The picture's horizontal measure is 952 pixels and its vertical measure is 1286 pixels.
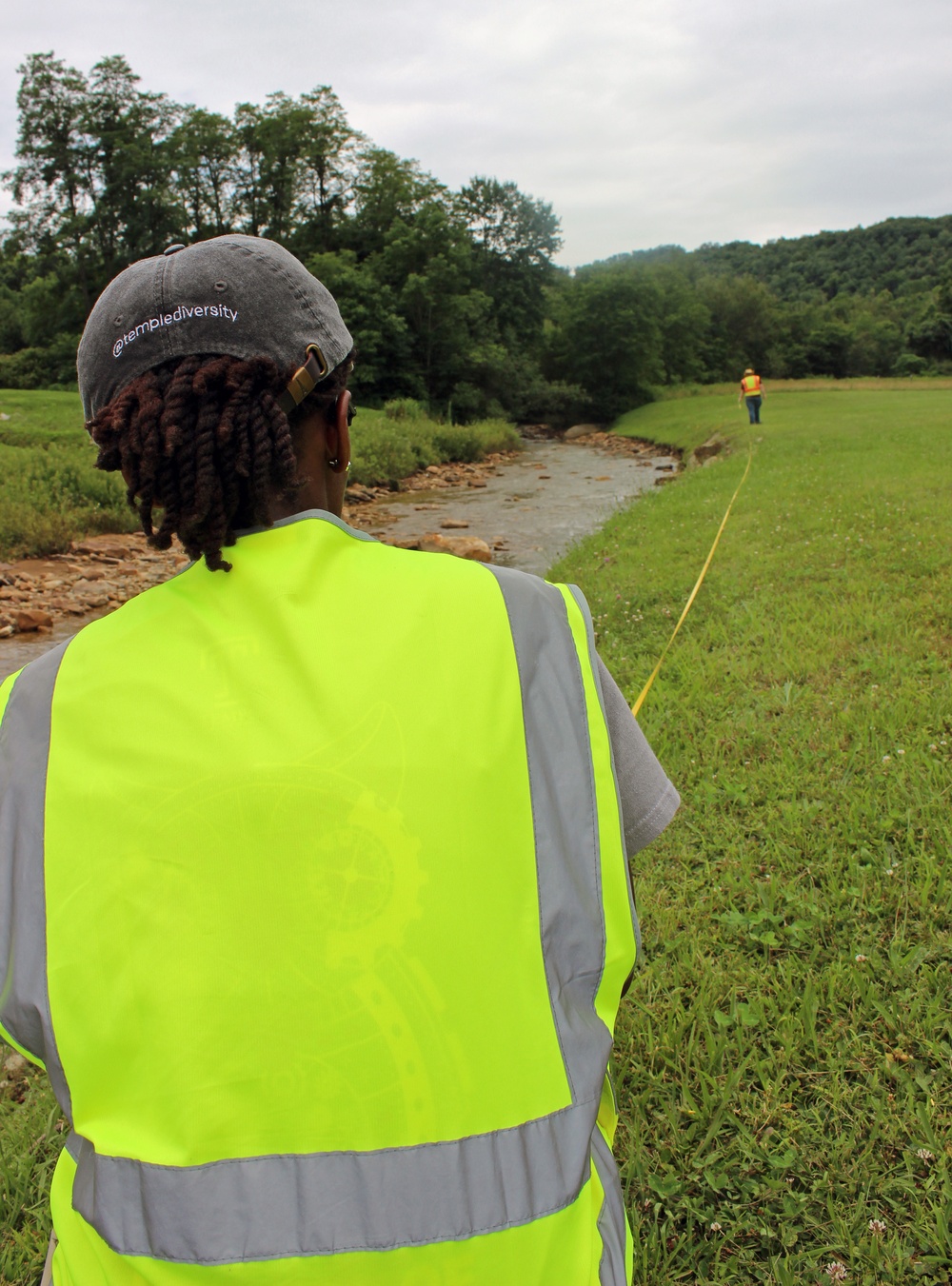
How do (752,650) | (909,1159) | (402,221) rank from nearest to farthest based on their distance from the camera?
(909,1159), (752,650), (402,221)

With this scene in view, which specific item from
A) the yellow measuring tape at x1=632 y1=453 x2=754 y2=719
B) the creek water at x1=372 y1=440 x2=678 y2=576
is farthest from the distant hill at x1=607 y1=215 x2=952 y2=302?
the yellow measuring tape at x1=632 y1=453 x2=754 y2=719

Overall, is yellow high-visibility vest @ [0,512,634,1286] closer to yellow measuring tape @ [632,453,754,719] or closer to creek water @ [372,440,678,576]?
yellow measuring tape @ [632,453,754,719]

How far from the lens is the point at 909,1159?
194 cm

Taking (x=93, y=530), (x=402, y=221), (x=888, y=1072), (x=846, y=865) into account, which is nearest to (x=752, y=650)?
(x=846, y=865)

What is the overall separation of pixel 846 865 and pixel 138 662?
259cm

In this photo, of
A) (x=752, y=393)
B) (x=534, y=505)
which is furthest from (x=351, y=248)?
(x=534, y=505)

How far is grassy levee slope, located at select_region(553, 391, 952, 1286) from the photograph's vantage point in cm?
190

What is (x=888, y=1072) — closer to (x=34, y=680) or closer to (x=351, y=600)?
(x=351, y=600)

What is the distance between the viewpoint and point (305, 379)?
1330 mm

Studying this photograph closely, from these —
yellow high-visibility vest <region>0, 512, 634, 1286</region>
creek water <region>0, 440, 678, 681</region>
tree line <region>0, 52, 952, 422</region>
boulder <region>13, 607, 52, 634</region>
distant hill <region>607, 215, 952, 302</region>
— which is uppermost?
distant hill <region>607, 215, 952, 302</region>

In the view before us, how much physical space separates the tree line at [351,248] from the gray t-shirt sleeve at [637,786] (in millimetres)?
33928

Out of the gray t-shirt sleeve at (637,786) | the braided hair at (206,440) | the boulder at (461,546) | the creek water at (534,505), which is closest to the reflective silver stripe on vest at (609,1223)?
the gray t-shirt sleeve at (637,786)

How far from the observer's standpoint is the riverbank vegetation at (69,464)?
12.1 metres

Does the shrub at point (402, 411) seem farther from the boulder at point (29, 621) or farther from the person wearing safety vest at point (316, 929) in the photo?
the person wearing safety vest at point (316, 929)
